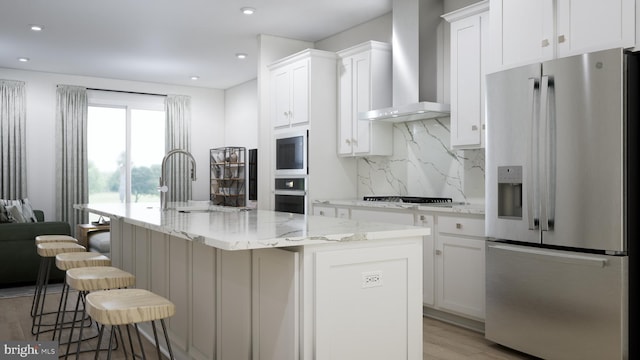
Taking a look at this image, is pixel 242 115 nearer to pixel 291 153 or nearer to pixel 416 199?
pixel 291 153

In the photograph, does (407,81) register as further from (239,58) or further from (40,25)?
(40,25)

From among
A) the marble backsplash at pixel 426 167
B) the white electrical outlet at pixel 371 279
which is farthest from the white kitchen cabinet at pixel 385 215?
the white electrical outlet at pixel 371 279

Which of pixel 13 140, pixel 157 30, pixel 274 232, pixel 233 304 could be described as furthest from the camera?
pixel 13 140

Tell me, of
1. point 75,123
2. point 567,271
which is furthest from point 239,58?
point 567,271

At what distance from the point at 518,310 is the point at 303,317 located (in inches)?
69.2

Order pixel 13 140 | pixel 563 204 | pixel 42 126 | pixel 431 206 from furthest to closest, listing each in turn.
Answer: pixel 42 126 < pixel 13 140 < pixel 431 206 < pixel 563 204

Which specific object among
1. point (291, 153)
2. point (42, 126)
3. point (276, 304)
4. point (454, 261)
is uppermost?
point (42, 126)

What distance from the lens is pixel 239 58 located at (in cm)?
714

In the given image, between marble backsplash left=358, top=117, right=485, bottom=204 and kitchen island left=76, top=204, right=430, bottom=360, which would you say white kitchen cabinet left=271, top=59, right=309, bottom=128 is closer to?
marble backsplash left=358, top=117, right=485, bottom=204

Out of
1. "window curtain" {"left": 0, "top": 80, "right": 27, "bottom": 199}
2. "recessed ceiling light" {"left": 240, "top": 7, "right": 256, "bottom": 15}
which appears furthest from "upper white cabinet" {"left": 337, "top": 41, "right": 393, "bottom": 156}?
"window curtain" {"left": 0, "top": 80, "right": 27, "bottom": 199}

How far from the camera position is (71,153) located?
8.13 m

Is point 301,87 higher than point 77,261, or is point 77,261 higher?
point 301,87

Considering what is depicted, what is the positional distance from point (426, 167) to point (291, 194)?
151 cm

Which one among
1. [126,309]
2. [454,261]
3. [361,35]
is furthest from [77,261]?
[361,35]
